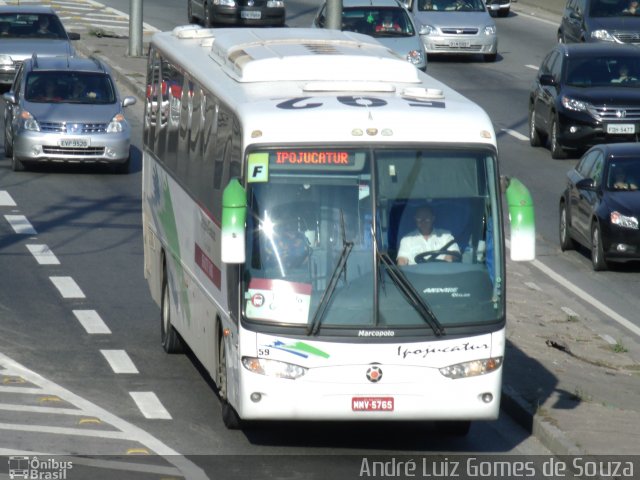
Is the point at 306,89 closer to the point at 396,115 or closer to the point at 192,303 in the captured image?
the point at 396,115

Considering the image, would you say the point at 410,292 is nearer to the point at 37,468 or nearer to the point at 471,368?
the point at 471,368

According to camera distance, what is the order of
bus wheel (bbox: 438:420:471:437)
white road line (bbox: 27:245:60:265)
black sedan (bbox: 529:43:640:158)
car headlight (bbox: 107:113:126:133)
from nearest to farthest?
bus wheel (bbox: 438:420:471:437) → white road line (bbox: 27:245:60:265) → car headlight (bbox: 107:113:126:133) → black sedan (bbox: 529:43:640:158)

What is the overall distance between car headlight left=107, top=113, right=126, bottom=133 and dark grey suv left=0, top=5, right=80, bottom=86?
6.45m

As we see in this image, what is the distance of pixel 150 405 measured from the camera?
45.8 ft

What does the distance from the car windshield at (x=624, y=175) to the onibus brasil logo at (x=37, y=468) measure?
12414 mm

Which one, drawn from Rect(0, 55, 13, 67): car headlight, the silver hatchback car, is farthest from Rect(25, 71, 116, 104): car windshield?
Rect(0, 55, 13, 67): car headlight

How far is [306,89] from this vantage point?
42.0 feet

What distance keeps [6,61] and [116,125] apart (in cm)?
777

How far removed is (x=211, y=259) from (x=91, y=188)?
44.1 feet

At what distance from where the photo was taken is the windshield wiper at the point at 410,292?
11.9m

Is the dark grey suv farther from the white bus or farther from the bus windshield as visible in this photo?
the bus windshield

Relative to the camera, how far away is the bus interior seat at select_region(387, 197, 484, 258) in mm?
12023

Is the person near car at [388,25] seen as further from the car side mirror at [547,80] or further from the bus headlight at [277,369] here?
the bus headlight at [277,369]

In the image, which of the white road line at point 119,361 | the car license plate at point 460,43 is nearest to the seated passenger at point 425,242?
the white road line at point 119,361
